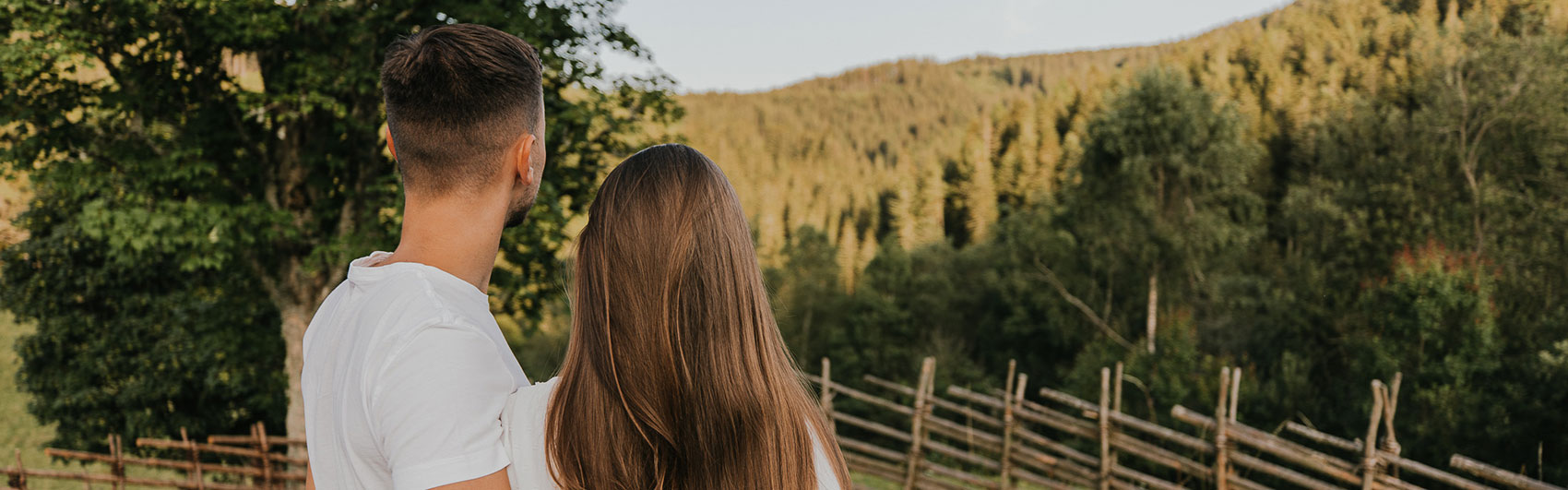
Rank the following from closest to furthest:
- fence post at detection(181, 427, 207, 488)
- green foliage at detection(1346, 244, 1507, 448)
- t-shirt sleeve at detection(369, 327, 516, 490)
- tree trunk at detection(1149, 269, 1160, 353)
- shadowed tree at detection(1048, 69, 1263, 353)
A: t-shirt sleeve at detection(369, 327, 516, 490) < fence post at detection(181, 427, 207, 488) < green foliage at detection(1346, 244, 1507, 448) < shadowed tree at detection(1048, 69, 1263, 353) < tree trunk at detection(1149, 269, 1160, 353)

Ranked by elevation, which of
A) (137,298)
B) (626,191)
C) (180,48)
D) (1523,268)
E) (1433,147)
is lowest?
(137,298)

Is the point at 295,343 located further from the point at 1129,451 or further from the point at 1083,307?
the point at 1083,307

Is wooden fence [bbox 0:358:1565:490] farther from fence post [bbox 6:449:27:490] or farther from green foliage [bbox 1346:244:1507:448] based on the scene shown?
green foliage [bbox 1346:244:1507:448]

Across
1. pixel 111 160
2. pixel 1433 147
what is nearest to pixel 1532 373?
pixel 1433 147

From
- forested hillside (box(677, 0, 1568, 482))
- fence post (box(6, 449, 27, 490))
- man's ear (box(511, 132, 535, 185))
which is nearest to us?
man's ear (box(511, 132, 535, 185))

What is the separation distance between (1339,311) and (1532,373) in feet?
18.0

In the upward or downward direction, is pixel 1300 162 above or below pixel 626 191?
above

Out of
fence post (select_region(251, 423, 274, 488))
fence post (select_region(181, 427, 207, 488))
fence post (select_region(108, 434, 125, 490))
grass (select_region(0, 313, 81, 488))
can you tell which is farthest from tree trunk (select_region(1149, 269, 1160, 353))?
grass (select_region(0, 313, 81, 488))

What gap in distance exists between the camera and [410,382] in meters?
0.97

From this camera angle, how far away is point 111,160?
869 cm

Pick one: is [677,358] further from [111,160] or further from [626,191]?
[111,160]

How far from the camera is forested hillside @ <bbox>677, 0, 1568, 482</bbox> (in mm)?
17438

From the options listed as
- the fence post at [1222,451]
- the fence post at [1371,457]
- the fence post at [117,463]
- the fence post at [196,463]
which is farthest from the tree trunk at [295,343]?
the fence post at [1371,457]

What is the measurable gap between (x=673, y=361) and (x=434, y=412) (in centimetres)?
28
